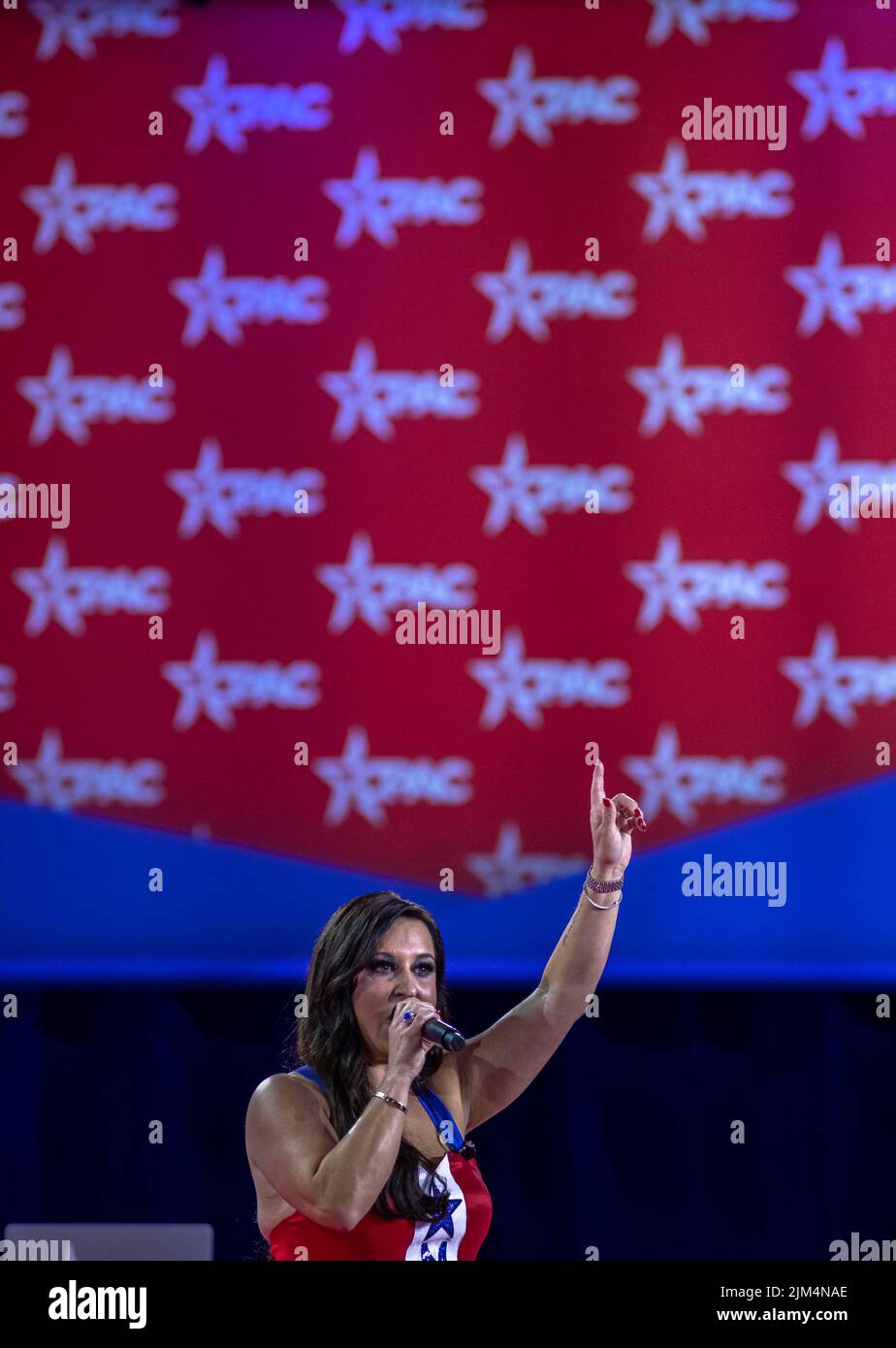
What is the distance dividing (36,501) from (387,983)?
73.4 inches

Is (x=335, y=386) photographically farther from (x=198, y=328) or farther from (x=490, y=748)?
(x=490, y=748)

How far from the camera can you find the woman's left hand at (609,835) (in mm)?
2750

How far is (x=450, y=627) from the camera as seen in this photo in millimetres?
3771

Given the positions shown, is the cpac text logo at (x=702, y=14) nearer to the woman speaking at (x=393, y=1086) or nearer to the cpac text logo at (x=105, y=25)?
the cpac text logo at (x=105, y=25)

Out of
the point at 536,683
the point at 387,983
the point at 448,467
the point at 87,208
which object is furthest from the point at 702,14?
the point at 387,983

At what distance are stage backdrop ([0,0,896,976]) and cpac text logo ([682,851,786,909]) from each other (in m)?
0.01

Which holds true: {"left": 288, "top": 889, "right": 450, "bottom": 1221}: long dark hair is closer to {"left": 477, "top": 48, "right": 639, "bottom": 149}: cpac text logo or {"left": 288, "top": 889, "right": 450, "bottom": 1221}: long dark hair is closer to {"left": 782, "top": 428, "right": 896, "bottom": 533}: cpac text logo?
{"left": 782, "top": 428, "right": 896, "bottom": 533}: cpac text logo

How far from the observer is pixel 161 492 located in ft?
12.6

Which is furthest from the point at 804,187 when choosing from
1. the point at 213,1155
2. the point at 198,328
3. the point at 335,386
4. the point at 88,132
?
the point at 213,1155

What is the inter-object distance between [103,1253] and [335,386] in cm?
211

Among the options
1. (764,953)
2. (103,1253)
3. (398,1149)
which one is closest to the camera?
(398,1149)

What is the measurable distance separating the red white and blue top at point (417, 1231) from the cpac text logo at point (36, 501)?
182 centimetres

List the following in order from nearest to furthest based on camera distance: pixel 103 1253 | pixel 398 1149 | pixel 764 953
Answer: pixel 398 1149, pixel 103 1253, pixel 764 953

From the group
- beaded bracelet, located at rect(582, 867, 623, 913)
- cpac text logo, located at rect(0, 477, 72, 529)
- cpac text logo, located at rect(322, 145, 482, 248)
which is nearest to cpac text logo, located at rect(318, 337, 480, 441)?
cpac text logo, located at rect(322, 145, 482, 248)
